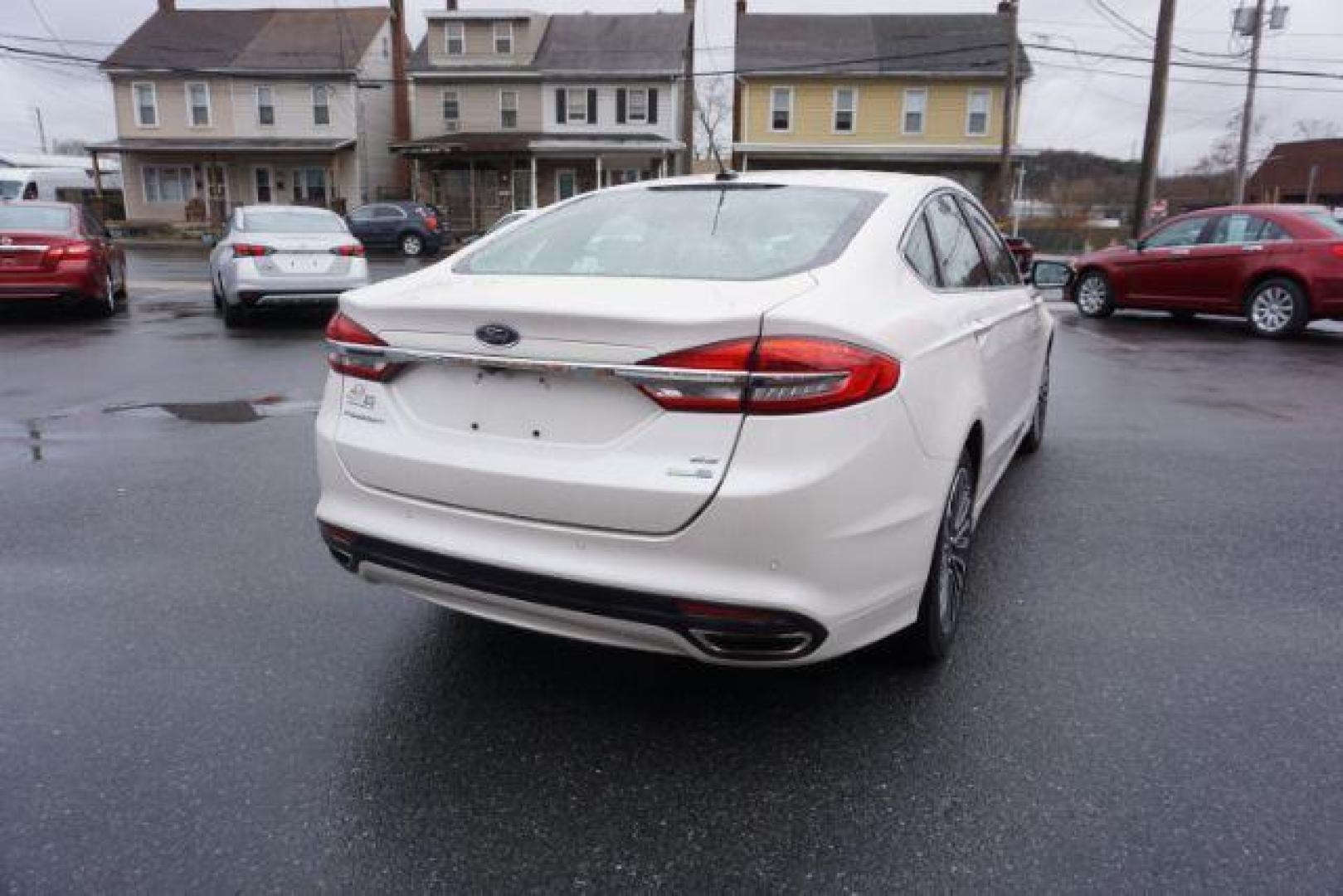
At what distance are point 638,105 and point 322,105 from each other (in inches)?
487

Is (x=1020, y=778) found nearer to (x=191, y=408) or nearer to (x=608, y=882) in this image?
(x=608, y=882)

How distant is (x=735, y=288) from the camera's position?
8.65ft

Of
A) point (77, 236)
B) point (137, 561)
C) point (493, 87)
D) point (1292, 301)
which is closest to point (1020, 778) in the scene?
point (137, 561)

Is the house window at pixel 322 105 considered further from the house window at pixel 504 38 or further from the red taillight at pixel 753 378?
the red taillight at pixel 753 378

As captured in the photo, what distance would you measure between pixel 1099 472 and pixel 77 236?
11.8m

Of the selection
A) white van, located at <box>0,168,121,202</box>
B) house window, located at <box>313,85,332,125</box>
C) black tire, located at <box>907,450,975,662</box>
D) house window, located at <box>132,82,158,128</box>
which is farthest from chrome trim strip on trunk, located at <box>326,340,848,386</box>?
house window, located at <box>132,82,158,128</box>

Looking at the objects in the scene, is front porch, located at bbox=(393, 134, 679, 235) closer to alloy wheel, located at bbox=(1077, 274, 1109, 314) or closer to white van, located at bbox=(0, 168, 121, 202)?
white van, located at bbox=(0, 168, 121, 202)

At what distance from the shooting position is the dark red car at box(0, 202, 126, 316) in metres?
11.4

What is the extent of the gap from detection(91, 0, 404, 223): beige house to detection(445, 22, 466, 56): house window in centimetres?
340

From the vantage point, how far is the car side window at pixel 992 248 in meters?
4.32

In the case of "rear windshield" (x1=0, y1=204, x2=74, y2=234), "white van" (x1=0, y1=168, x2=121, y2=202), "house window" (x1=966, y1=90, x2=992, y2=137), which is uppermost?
"house window" (x1=966, y1=90, x2=992, y2=137)

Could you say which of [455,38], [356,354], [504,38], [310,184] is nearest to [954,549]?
[356,354]

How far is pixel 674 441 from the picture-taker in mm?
2439

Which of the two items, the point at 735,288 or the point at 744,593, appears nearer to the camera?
the point at 744,593
